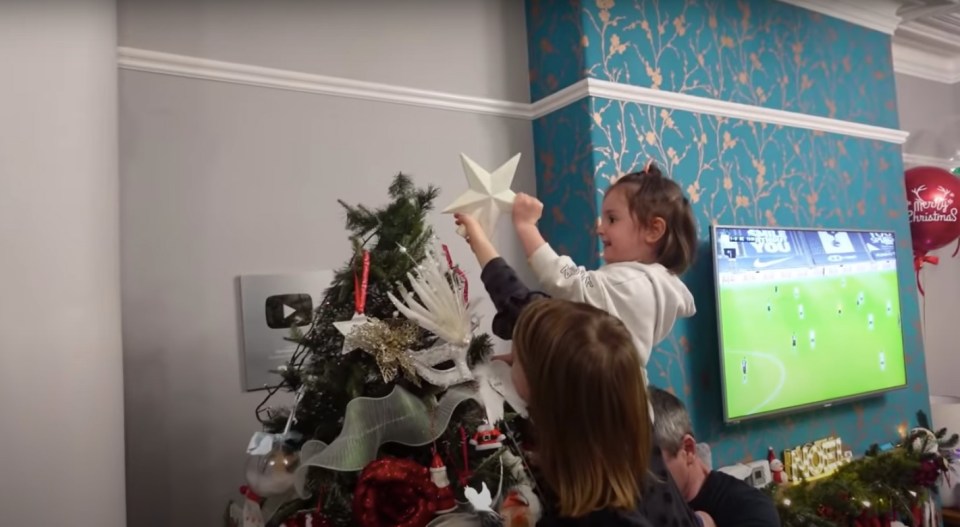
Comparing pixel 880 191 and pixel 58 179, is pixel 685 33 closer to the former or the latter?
pixel 880 191

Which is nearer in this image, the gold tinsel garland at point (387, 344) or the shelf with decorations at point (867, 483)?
the gold tinsel garland at point (387, 344)

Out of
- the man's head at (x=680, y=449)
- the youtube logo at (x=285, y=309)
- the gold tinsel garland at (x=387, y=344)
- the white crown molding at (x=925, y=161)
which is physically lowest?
the man's head at (x=680, y=449)

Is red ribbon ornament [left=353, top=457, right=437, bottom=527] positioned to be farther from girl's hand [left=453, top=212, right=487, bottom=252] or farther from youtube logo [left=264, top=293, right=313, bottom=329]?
youtube logo [left=264, top=293, right=313, bottom=329]

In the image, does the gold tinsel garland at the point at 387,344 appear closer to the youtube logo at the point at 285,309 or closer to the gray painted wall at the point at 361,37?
the youtube logo at the point at 285,309

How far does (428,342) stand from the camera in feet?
4.16

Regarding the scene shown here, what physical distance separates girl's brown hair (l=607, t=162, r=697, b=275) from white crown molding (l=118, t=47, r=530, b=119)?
3.50 feet

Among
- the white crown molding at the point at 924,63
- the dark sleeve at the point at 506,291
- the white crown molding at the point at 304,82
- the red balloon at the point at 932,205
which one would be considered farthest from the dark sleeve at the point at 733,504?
the white crown molding at the point at 924,63

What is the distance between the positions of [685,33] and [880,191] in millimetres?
1356

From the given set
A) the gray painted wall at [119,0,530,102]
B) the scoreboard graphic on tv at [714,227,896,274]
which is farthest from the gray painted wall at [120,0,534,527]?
the scoreboard graphic on tv at [714,227,896,274]

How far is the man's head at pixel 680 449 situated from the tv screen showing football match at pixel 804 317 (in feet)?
3.23

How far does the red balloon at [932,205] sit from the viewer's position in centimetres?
337

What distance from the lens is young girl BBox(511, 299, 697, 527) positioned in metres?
0.96

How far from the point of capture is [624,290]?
131cm

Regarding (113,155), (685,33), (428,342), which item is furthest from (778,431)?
(113,155)
